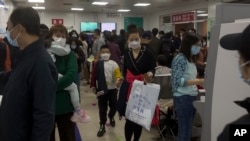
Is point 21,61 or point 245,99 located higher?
point 21,61

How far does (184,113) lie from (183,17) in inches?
459

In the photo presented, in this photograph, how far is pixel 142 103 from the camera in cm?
310

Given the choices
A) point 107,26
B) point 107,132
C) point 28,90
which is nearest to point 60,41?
point 28,90

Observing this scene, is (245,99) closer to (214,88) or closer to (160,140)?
(214,88)

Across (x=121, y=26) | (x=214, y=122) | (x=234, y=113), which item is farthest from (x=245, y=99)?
(x=121, y=26)

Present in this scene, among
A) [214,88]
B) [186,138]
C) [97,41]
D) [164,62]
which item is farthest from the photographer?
[97,41]

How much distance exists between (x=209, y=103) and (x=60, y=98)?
1620 millimetres

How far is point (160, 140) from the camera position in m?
4.09

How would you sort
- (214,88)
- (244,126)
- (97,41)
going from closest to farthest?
(244,126) → (214,88) → (97,41)

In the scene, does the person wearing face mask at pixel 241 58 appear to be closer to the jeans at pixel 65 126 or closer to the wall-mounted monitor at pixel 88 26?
the jeans at pixel 65 126

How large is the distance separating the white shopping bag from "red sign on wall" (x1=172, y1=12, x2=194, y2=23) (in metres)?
10.8

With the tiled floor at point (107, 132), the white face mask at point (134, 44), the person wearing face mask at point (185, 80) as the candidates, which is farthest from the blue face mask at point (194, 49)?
the tiled floor at point (107, 132)

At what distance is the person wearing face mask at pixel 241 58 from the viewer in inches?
39.7

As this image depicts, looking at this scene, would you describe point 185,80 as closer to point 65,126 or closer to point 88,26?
point 65,126
